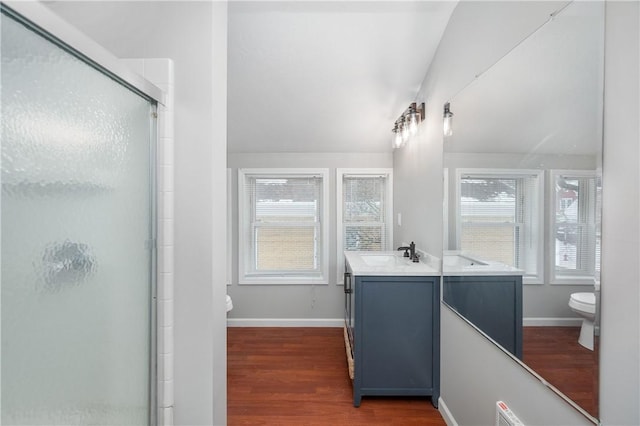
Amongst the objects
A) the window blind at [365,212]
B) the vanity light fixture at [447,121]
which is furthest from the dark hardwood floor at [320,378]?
the vanity light fixture at [447,121]

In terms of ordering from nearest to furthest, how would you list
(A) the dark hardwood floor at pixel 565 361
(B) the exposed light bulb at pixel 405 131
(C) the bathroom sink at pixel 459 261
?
(A) the dark hardwood floor at pixel 565 361, (C) the bathroom sink at pixel 459 261, (B) the exposed light bulb at pixel 405 131

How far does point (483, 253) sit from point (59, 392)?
166 cm

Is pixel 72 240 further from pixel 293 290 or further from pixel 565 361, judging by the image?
pixel 293 290

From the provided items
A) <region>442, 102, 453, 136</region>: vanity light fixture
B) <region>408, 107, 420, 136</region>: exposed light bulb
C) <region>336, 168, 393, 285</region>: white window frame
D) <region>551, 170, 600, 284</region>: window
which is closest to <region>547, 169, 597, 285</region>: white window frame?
<region>551, 170, 600, 284</region>: window

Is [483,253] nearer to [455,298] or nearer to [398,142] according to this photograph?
[455,298]

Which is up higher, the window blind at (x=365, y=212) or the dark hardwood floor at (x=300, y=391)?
the window blind at (x=365, y=212)

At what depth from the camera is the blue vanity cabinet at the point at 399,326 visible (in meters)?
1.96

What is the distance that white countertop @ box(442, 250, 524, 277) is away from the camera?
129cm

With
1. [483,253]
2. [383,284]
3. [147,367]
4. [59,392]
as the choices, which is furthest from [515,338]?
[59,392]

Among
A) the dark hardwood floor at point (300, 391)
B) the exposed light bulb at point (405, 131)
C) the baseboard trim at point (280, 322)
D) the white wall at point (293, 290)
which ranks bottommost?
the dark hardwood floor at point (300, 391)

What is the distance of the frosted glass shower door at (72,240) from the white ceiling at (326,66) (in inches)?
50.0

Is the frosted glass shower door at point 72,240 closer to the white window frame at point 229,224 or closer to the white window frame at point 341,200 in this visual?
the white window frame at point 229,224

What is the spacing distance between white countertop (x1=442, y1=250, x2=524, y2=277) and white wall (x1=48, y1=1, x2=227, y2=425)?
4.02ft

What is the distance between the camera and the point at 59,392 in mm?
764
